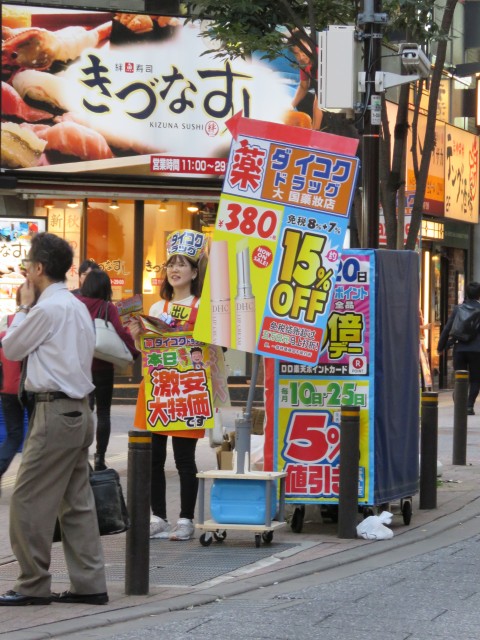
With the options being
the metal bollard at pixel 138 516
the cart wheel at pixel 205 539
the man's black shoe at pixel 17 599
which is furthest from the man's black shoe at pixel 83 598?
the cart wheel at pixel 205 539

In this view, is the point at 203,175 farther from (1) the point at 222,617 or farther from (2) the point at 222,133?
(1) the point at 222,617

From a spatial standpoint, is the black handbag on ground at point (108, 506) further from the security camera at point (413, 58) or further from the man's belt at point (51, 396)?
the security camera at point (413, 58)

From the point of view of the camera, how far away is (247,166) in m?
8.97

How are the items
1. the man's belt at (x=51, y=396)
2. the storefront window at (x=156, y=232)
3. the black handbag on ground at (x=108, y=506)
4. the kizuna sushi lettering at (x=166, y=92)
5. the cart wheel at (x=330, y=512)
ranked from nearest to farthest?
1. the man's belt at (x=51, y=396)
2. the black handbag on ground at (x=108, y=506)
3. the cart wheel at (x=330, y=512)
4. the kizuna sushi lettering at (x=166, y=92)
5. the storefront window at (x=156, y=232)

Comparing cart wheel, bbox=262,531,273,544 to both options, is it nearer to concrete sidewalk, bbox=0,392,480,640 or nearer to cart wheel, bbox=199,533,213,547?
concrete sidewalk, bbox=0,392,480,640

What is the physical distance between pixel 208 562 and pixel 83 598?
1.49 meters

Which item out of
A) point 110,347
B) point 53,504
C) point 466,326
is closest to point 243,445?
point 53,504

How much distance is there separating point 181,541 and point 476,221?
20.8m

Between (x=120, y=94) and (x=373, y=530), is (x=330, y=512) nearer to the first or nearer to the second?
(x=373, y=530)

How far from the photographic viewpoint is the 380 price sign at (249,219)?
8914 millimetres

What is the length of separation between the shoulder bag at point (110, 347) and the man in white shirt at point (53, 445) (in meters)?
4.49

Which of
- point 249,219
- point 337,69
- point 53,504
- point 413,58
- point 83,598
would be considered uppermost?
point 413,58

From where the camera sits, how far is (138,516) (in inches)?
285

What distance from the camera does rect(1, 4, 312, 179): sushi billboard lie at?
65.9ft
